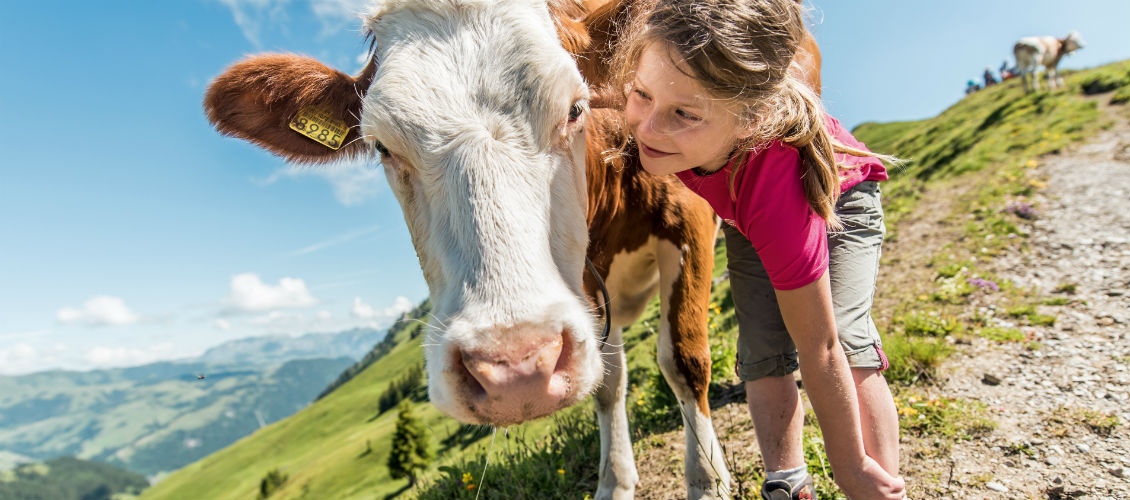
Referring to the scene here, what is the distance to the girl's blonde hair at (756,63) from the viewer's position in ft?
6.54

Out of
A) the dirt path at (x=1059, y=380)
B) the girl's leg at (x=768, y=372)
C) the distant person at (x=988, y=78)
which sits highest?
the distant person at (x=988, y=78)

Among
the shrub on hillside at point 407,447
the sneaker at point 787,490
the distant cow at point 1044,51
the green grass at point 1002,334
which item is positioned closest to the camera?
the sneaker at point 787,490

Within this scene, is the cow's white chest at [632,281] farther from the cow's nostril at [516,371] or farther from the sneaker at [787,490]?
the cow's nostril at [516,371]

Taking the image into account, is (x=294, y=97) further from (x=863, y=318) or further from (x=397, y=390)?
(x=397, y=390)

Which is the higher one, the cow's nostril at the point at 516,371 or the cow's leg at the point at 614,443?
the cow's nostril at the point at 516,371

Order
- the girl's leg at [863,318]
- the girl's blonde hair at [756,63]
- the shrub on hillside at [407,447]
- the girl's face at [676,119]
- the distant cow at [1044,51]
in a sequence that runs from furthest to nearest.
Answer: the shrub on hillside at [407,447], the distant cow at [1044,51], the girl's leg at [863,318], the girl's face at [676,119], the girl's blonde hair at [756,63]

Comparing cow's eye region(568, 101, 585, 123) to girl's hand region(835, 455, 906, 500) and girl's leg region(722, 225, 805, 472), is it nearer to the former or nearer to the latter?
girl's leg region(722, 225, 805, 472)

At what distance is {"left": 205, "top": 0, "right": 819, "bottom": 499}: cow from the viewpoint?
66.1 inches

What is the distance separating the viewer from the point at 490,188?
1.95m

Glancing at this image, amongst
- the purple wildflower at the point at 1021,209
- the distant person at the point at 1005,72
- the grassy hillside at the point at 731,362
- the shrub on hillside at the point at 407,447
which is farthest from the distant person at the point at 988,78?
the shrub on hillside at the point at 407,447

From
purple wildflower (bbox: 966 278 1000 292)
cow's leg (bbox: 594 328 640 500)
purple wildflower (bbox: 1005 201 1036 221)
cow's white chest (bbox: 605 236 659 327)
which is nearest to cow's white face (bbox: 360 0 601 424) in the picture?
cow's white chest (bbox: 605 236 659 327)

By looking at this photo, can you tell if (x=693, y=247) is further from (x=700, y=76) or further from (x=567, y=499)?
(x=567, y=499)

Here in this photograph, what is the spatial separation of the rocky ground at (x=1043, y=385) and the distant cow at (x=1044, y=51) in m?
18.4

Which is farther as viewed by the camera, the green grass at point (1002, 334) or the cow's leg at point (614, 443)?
the green grass at point (1002, 334)
